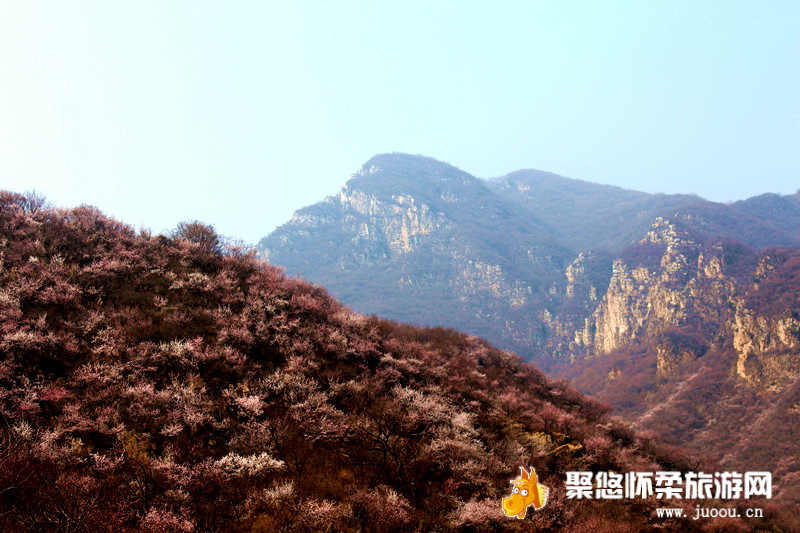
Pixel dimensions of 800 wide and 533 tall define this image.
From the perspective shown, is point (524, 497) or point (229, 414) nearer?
point (524, 497)

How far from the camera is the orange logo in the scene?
960 centimetres

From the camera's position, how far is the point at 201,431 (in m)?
9.83

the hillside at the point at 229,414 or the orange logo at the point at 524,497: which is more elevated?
the hillside at the point at 229,414

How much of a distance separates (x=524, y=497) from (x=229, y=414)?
8.18m

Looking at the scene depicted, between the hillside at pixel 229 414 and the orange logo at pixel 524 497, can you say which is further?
the orange logo at pixel 524 497

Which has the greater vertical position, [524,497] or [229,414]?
[229,414]

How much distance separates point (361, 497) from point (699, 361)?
132415 millimetres

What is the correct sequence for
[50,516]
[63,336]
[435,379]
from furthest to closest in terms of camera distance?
[435,379] < [63,336] < [50,516]

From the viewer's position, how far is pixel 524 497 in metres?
9.87

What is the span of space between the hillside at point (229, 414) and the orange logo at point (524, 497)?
224mm

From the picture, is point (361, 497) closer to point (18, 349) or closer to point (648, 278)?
point (18, 349)

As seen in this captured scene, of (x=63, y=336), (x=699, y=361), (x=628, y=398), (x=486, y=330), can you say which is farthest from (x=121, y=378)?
(x=486, y=330)

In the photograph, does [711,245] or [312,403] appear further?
[711,245]

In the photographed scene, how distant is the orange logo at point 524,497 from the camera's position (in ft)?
31.5
